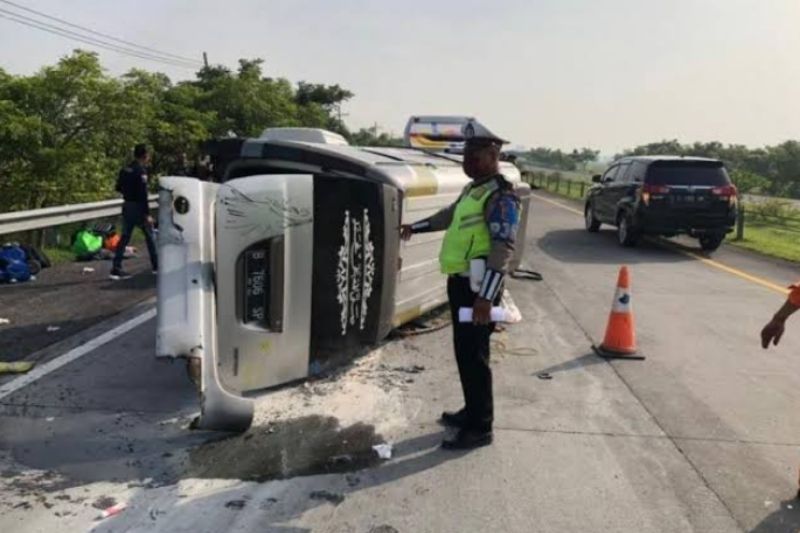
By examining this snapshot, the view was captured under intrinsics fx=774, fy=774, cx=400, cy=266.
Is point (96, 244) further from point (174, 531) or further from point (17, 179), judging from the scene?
point (174, 531)

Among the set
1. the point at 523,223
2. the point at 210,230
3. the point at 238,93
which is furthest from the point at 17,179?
the point at 238,93

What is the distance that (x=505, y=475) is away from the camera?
14.1 feet

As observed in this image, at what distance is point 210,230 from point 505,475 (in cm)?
→ 216

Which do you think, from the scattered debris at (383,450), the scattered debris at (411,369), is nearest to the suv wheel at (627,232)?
the scattered debris at (411,369)

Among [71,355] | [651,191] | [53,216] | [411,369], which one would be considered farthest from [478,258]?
[651,191]

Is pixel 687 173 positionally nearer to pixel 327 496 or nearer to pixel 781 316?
pixel 781 316

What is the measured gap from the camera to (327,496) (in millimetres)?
3988

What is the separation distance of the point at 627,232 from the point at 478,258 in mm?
11078

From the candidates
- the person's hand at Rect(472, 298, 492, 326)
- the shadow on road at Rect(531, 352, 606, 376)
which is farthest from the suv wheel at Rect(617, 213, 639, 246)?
the person's hand at Rect(472, 298, 492, 326)

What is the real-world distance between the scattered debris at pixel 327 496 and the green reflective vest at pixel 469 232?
1511 mm

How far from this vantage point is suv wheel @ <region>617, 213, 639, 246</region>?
48.5ft

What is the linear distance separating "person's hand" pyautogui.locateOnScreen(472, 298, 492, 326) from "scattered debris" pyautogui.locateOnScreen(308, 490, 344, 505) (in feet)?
4.10

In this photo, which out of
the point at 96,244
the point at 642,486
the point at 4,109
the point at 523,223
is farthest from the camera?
the point at 4,109

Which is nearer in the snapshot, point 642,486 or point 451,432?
point 642,486
